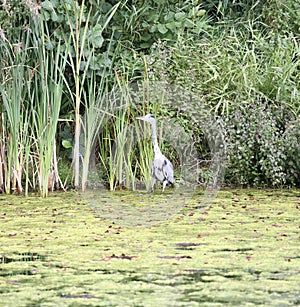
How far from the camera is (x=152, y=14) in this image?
804 cm

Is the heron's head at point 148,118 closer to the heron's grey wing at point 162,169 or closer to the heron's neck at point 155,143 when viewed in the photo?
the heron's neck at point 155,143

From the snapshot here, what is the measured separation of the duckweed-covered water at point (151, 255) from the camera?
3.48m

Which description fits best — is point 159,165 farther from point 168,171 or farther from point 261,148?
point 261,148

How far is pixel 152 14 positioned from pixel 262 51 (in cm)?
127

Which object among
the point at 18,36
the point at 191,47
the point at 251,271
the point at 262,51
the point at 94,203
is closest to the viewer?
the point at 251,271

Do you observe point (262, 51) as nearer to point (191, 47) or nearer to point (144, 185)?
point (191, 47)

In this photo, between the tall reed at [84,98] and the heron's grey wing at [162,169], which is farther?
the tall reed at [84,98]

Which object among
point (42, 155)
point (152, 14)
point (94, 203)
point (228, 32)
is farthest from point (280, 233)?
point (228, 32)

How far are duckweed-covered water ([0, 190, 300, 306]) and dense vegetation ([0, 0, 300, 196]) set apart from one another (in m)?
0.71

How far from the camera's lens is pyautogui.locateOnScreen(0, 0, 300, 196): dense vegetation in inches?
257

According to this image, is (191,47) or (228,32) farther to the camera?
(228,32)

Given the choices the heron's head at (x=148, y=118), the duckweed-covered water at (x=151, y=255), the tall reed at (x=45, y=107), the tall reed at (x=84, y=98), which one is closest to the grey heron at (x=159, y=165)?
the heron's head at (x=148, y=118)

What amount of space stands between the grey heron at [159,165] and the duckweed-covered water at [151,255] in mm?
557

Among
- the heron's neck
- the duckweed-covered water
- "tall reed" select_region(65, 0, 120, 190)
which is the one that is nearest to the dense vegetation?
"tall reed" select_region(65, 0, 120, 190)
